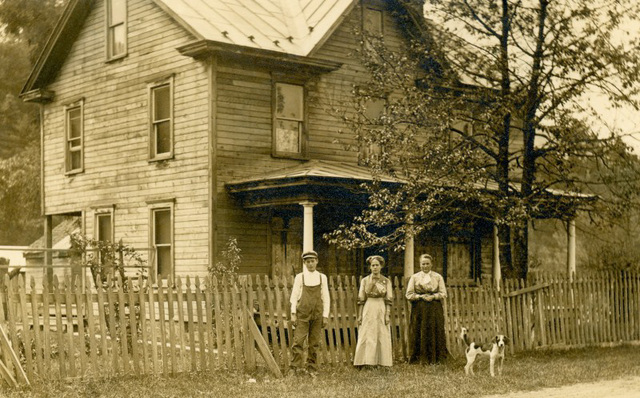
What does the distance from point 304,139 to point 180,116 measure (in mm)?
2952

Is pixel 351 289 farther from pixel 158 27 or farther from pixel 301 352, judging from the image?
pixel 158 27

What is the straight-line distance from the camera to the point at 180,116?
67.9ft

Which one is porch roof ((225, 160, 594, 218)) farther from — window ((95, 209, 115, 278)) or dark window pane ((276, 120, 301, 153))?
window ((95, 209, 115, 278))

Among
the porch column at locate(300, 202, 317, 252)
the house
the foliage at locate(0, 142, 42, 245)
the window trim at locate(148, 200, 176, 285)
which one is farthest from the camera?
the foliage at locate(0, 142, 42, 245)

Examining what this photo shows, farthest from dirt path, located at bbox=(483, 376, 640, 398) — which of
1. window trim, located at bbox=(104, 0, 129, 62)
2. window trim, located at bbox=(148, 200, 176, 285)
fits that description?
window trim, located at bbox=(104, 0, 129, 62)

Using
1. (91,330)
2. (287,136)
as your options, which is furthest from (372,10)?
(91,330)

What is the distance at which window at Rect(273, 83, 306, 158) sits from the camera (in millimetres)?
20797

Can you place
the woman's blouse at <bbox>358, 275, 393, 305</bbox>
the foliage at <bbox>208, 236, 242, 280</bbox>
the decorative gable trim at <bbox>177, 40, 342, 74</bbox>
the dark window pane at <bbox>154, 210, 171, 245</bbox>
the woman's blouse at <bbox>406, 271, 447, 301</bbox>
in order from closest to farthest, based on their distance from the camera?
the woman's blouse at <bbox>358, 275, 393, 305</bbox> → the woman's blouse at <bbox>406, 271, 447, 301</bbox> → the foliage at <bbox>208, 236, 242, 280</bbox> → the decorative gable trim at <bbox>177, 40, 342, 74</bbox> → the dark window pane at <bbox>154, 210, 171, 245</bbox>

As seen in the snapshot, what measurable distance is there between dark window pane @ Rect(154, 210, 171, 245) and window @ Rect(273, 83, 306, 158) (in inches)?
121

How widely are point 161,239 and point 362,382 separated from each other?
1102 cm

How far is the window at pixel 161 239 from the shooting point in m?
21.1

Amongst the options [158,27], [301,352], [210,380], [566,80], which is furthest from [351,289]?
[158,27]

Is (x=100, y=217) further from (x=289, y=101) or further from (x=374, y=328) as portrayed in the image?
(x=374, y=328)

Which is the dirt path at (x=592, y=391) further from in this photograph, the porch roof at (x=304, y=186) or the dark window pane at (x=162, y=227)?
the dark window pane at (x=162, y=227)
